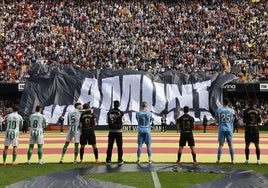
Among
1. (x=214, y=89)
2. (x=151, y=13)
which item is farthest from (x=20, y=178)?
(x=151, y=13)

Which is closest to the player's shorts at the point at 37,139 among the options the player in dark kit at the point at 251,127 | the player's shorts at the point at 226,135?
the player's shorts at the point at 226,135

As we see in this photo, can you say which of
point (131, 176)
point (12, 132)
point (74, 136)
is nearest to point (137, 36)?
point (74, 136)

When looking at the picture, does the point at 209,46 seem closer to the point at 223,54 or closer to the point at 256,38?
the point at 223,54

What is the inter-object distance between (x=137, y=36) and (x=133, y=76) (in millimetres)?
9931

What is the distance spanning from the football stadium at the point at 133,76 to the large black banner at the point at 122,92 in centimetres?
8

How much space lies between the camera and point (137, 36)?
1789 inches

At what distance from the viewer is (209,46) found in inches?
1718

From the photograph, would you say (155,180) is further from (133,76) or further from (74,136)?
(133,76)

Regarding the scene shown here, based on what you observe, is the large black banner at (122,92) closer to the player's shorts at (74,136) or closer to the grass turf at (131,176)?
the player's shorts at (74,136)

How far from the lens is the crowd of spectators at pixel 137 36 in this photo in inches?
1617

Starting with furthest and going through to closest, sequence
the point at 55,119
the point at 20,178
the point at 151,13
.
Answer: the point at 151,13 → the point at 55,119 → the point at 20,178

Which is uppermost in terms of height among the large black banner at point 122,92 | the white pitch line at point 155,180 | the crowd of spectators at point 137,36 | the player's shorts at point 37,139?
the crowd of spectators at point 137,36

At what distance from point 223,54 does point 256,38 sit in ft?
15.1

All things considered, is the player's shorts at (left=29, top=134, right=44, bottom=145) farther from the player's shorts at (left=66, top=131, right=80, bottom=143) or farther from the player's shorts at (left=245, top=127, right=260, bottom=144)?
the player's shorts at (left=245, top=127, right=260, bottom=144)
